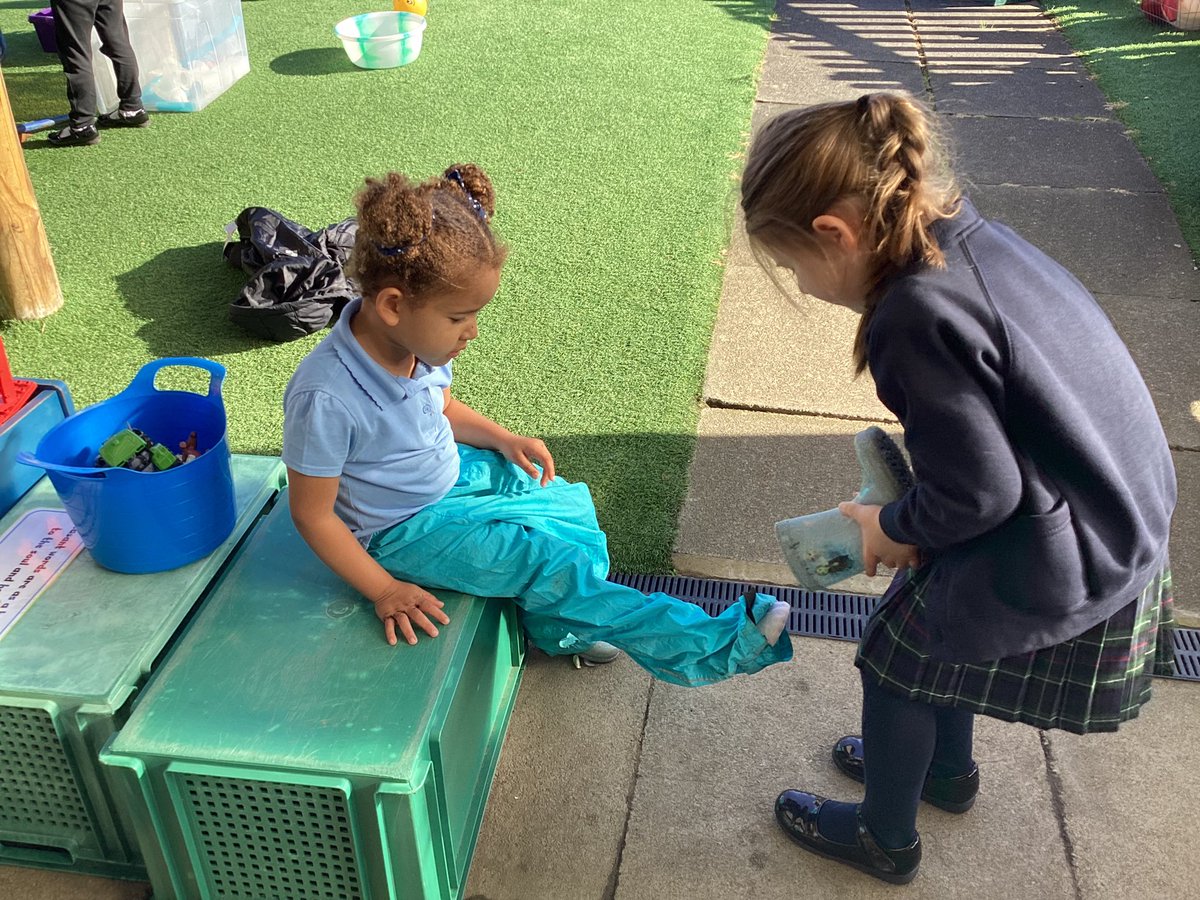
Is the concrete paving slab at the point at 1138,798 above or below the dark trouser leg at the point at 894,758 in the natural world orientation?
below

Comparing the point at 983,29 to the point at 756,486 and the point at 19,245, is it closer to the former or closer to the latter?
the point at 756,486

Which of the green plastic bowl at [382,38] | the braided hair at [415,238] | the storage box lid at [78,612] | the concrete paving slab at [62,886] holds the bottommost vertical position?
the concrete paving slab at [62,886]

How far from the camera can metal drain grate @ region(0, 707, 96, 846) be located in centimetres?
198

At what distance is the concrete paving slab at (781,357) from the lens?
3.68m

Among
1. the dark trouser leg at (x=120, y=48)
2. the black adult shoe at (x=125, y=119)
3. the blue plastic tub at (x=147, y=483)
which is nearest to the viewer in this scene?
the blue plastic tub at (x=147, y=483)

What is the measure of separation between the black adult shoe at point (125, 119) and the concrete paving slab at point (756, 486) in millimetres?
4090

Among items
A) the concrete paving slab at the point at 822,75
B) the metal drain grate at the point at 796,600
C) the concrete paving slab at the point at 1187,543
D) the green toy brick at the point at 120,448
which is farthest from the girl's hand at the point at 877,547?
the concrete paving slab at the point at 822,75

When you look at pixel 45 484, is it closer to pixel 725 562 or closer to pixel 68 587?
pixel 68 587

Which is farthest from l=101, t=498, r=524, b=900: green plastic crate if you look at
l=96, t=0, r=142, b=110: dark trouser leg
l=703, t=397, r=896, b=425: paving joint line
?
l=96, t=0, r=142, b=110: dark trouser leg

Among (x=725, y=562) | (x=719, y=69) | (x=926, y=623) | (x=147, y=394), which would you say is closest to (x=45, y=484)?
(x=147, y=394)

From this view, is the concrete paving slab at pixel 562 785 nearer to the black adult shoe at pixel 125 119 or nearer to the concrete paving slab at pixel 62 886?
the concrete paving slab at pixel 62 886

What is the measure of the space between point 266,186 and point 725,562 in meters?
3.37

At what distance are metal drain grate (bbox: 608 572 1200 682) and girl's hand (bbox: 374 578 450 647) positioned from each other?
0.90 metres

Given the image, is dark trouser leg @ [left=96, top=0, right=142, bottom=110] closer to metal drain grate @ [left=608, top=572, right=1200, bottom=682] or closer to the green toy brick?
the green toy brick
